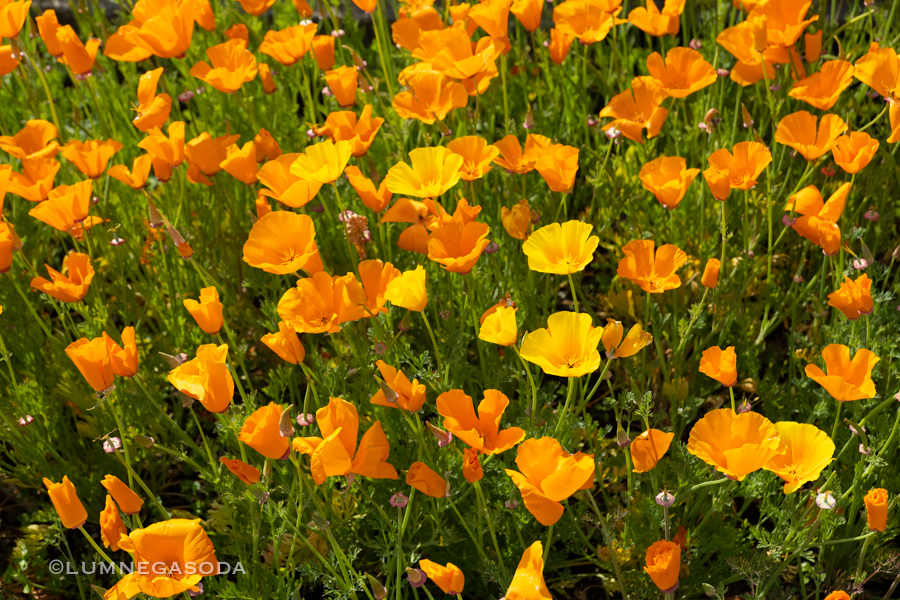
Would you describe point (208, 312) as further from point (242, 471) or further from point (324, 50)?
point (324, 50)

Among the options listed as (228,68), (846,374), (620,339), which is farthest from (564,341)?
(228,68)

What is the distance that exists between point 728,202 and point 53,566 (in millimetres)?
2171

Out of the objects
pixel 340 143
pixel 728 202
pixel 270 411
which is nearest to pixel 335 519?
pixel 270 411

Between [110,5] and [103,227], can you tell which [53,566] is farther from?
[110,5]

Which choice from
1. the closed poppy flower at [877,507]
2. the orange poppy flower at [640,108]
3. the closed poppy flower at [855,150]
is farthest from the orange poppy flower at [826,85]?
the closed poppy flower at [877,507]

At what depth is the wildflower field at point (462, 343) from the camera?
4.83ft

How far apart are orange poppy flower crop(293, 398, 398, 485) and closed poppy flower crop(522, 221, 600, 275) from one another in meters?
0.51

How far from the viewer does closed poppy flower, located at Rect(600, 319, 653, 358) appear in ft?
4.97

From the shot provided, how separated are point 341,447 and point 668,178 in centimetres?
111

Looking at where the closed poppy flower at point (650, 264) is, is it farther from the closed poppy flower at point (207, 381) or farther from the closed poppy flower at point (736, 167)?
the closed poppy flower at point (207, 381)

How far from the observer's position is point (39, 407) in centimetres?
202

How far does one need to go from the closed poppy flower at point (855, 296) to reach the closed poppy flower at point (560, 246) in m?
0.52

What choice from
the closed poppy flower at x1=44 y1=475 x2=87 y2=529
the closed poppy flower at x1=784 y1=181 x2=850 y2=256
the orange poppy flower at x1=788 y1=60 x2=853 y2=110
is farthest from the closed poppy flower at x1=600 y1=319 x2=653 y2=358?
the closed poppy flower at x1=44 y1=475 x2=87 y2=529

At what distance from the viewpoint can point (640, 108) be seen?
217 centimetres
